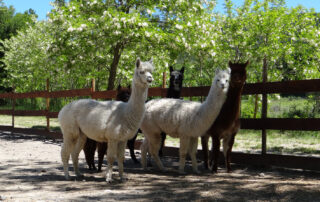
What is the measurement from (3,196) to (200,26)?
10901 millimetres

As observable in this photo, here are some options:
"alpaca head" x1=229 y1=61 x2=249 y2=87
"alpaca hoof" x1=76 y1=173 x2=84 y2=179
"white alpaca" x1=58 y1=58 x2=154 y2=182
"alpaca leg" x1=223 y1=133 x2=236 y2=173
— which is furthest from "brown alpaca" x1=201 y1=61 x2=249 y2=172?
"alpaca hoof" x1=76 y1=173 x2=84 y2=179

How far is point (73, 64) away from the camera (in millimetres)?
13688

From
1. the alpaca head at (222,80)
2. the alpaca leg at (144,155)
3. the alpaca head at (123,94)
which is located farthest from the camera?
the alpaca head at (123,94)

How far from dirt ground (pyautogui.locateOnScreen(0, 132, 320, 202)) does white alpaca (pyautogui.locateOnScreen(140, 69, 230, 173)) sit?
1.61ft

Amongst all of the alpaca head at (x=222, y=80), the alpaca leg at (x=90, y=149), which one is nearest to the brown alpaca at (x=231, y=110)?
the alpaca head at (x=222, y=80)

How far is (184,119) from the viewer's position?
6191mm

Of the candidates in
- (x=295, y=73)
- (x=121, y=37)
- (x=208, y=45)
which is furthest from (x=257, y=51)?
(x=121, y=37)

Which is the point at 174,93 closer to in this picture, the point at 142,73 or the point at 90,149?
the point at 90,149

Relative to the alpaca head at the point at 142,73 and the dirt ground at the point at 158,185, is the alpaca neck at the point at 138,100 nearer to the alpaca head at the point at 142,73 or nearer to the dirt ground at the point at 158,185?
the alpaca head at the point at 142,73

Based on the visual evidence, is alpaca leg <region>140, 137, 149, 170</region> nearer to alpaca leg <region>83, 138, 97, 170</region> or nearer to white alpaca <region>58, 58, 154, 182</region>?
alpaca leg <region>83, 138, 97, 170</region>

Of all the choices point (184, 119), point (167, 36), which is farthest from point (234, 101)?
point (167, 36)

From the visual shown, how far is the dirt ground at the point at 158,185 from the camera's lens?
4266 mm

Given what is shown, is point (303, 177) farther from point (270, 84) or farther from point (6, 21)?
point (6, 21)

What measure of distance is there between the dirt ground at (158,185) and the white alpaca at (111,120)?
0.53 m
